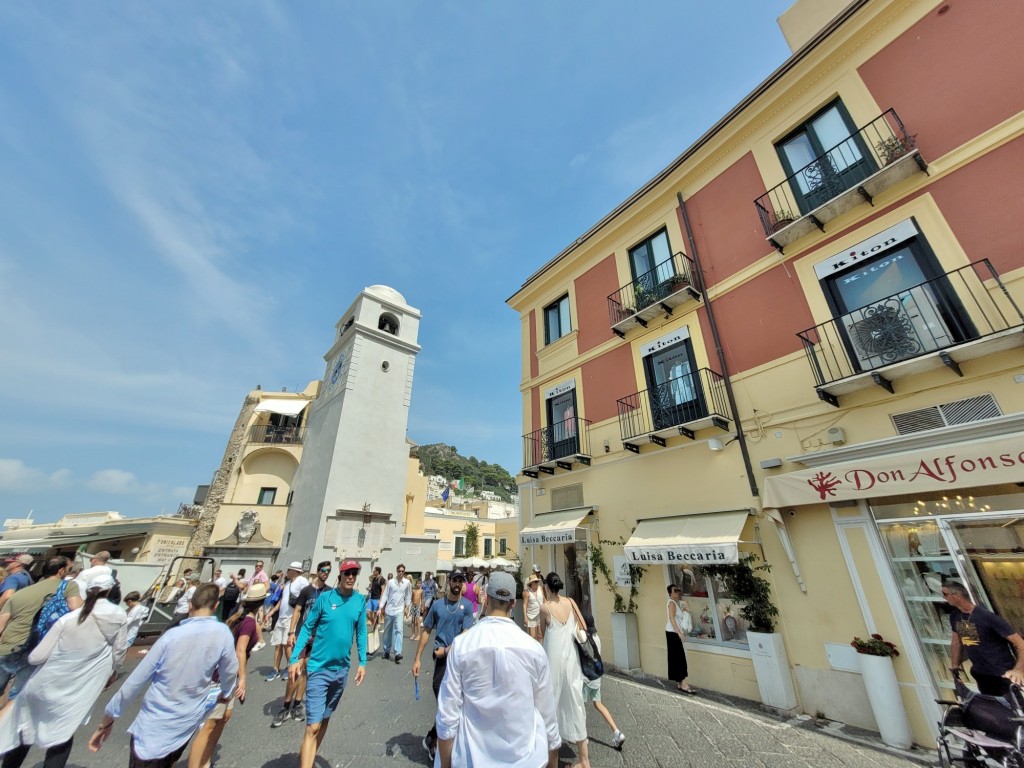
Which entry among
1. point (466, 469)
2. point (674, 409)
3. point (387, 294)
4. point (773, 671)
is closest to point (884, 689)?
point (773, 671)

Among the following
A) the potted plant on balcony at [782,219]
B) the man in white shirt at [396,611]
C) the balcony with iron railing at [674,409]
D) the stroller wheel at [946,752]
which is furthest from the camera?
the man in white shirt at [396,611]

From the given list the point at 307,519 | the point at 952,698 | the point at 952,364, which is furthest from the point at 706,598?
the point at 307,519

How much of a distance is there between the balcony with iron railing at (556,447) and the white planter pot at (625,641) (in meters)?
3.49

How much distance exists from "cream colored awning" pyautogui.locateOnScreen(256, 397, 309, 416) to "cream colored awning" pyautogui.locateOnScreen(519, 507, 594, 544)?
16.4 meters

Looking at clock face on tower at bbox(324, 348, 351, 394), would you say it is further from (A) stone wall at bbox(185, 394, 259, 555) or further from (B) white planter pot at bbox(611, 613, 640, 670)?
(B) white planter pot at bbox(611, 613, 640, 670)

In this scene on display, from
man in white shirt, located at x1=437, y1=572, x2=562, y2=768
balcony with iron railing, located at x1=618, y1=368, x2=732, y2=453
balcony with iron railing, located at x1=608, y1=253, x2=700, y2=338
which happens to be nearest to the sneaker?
man in white shirt, located at x1=437, y1=572, x2=562, y2=768

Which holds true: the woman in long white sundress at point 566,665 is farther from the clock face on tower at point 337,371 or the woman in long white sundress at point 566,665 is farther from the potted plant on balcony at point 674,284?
the clock face on tower at point 337,371

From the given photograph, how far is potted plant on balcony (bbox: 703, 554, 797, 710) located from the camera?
20.3 feet

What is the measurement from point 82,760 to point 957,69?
15.0 m

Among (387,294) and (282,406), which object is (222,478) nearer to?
(282,406)

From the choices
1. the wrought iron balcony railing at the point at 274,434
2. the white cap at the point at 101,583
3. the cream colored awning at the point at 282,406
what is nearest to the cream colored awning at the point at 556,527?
the white cap at the point at 101,583

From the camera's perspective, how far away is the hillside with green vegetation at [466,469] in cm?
7725

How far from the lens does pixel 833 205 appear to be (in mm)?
7211

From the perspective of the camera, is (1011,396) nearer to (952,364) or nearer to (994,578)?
(952,364)
